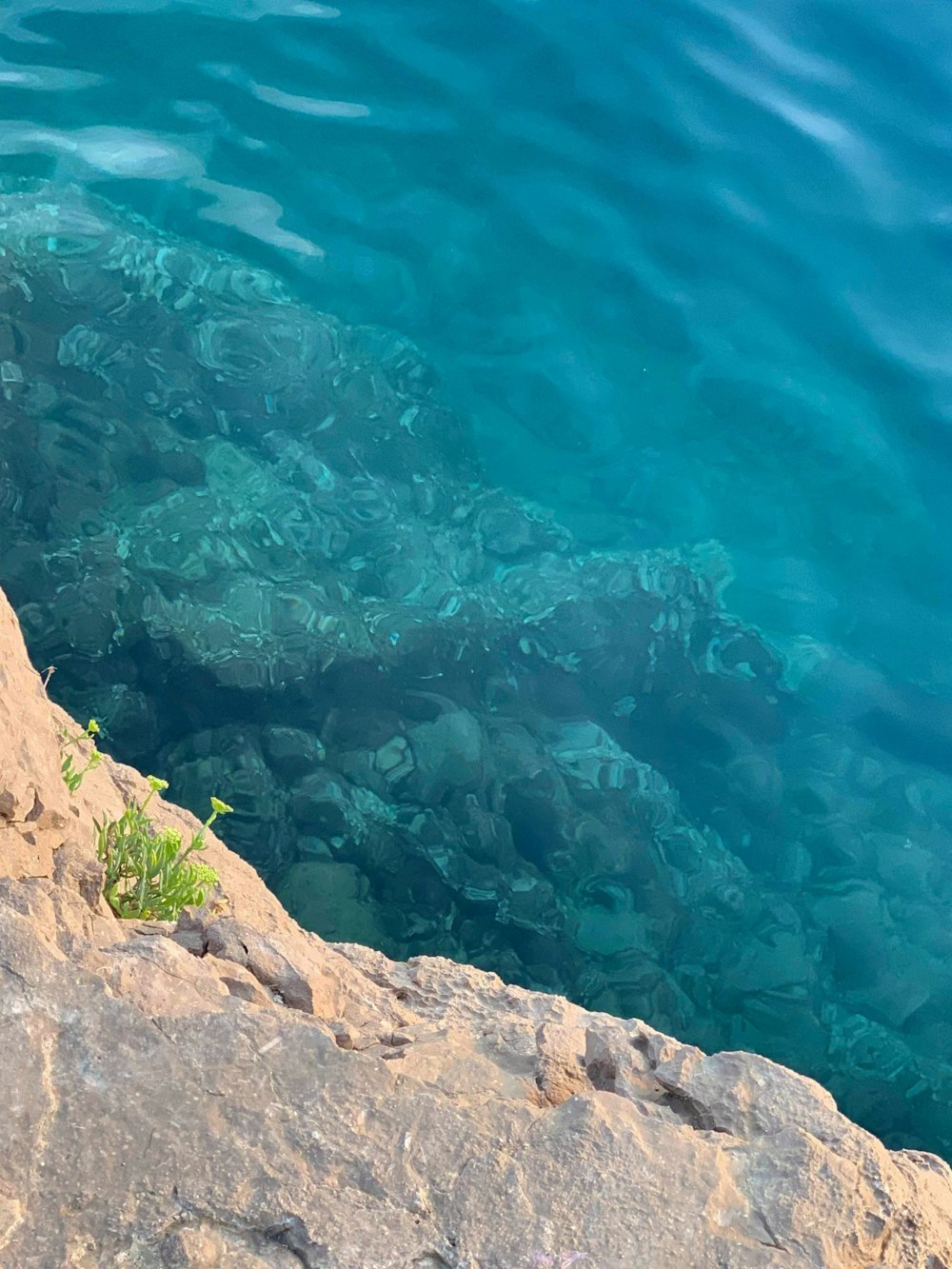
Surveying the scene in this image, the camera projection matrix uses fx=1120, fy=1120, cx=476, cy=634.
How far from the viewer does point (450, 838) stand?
4941mm

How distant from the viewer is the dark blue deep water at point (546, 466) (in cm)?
495

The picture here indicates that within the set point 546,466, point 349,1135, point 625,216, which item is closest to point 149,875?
point 349,1135

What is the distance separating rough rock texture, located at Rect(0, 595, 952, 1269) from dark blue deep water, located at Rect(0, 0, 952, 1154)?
2.56 meters

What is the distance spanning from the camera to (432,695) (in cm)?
512

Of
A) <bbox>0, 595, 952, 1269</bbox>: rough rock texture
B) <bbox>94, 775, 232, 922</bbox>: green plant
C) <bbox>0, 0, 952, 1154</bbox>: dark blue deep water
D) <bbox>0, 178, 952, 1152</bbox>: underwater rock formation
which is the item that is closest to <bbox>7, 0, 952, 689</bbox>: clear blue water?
<bbox>0, 0, 952, 1154</bbox>: dark blue deep water

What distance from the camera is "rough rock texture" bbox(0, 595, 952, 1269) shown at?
1718mm

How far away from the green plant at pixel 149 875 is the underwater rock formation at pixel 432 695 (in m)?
2.23

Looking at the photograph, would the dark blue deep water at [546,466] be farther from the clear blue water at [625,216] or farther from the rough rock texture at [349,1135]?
the rough rock texture at [349,1135]

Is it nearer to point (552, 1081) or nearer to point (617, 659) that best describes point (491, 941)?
point (617, 659)

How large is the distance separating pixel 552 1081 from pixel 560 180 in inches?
201

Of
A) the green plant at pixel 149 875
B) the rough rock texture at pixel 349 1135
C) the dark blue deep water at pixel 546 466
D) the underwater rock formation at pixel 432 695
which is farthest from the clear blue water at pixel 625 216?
the rough rock texture at pixel 349 1135

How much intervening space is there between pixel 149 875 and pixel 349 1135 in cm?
92

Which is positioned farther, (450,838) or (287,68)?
(287,68)

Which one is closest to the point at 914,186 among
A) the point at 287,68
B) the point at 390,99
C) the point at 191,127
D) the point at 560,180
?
the point at 560,180
